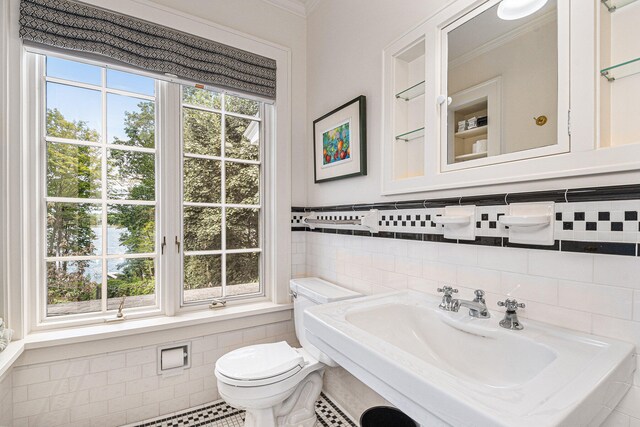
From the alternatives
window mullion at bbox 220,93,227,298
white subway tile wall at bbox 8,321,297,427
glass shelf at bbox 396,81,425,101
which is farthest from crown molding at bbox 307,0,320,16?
white subway tile wall at bbox 8,321,297,427

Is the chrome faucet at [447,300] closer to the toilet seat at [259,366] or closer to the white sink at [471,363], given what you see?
the white sink at [471,363]

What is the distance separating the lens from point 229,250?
80.0 inches

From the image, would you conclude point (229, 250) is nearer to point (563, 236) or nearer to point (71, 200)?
point (71, 200)

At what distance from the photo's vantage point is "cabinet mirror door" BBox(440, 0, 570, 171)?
909 mm

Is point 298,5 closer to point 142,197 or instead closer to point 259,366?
point 142,197

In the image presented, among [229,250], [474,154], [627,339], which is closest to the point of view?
[627,339]

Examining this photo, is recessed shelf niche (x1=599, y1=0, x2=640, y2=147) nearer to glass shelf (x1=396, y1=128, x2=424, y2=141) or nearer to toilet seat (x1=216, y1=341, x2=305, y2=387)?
glass shelf (x1=396, y1=128, x2=424, y2=141)

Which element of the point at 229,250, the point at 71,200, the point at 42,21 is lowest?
the point at 229,250

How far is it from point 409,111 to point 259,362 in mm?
1393

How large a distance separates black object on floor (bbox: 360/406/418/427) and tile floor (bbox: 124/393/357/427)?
45 cm

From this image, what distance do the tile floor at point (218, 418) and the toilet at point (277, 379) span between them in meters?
0.18

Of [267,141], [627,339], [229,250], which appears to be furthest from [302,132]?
[627,339]

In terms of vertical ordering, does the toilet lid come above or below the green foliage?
below

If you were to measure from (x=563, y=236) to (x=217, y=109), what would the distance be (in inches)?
77.2
